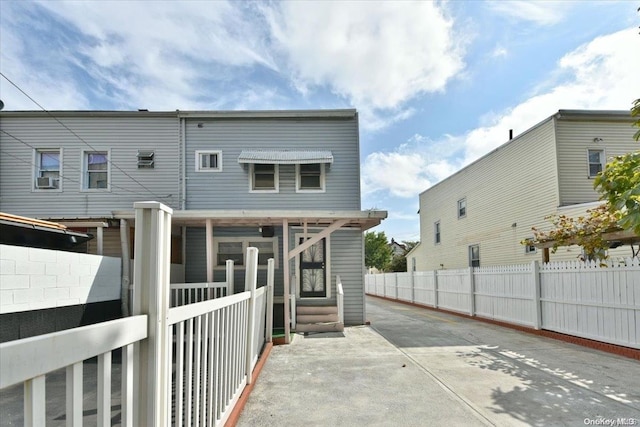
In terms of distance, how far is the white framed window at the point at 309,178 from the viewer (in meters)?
10.7

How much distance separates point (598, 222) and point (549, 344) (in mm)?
2611

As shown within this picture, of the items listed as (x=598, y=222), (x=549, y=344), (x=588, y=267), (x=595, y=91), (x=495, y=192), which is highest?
(x=595, y=91)

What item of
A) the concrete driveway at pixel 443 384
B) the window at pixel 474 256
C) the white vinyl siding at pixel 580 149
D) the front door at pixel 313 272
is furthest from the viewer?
the window at pixel 474 256

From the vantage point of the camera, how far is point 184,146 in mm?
10828

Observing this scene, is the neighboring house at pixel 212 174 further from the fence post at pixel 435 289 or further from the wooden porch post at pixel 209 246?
the fence post at pixel 435 289

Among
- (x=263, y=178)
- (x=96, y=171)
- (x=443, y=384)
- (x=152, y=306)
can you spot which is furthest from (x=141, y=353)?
(x=96, y=171)

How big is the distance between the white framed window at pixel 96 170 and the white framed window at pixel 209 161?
8.18 ft

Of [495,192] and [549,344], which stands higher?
[495,192]

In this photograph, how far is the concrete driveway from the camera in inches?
153

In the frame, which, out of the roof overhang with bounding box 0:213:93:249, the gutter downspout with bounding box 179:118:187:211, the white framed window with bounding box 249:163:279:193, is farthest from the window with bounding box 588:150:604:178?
the roof overhang with bounding box 0:213:93:249

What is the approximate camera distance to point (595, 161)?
11.7 m

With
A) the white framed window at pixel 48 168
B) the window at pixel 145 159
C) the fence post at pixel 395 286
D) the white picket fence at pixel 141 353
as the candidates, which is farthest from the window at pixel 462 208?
the white picket fence at pixel 141 353

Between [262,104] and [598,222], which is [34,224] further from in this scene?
[598,222]

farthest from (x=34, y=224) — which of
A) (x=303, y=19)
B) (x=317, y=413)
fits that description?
(x=303, y=19)
